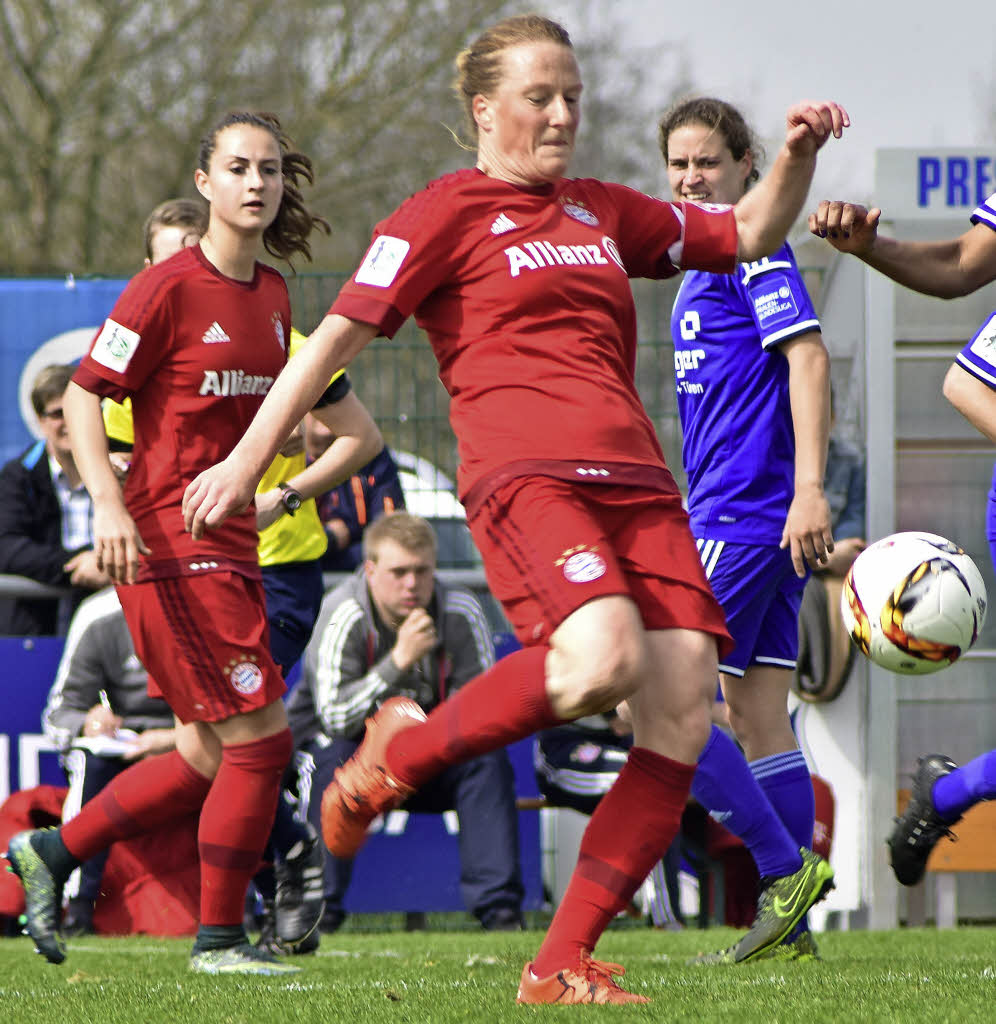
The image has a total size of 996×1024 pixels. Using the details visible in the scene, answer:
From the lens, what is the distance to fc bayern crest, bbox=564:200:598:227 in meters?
3.92

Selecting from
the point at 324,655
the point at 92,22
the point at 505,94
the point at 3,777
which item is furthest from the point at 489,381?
the point at 92,22

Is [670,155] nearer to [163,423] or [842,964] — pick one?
[163,423]

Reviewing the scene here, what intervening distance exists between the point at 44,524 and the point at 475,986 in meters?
4.50

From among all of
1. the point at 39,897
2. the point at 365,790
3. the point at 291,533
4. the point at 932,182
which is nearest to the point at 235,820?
the point at 39,897

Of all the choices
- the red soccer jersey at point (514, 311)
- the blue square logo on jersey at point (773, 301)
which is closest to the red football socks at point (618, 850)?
the red soccer jersey at point (514, 311)

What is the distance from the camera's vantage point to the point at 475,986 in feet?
13.9

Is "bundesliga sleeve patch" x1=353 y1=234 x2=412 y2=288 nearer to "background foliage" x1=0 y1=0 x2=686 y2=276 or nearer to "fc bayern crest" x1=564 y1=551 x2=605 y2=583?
"fc bayern crest" x1=564 y1=551 x2=605 y2=583

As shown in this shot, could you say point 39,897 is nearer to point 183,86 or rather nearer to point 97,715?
point 97,715

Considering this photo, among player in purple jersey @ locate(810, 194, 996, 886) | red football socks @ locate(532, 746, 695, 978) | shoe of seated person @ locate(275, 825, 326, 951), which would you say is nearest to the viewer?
red football socks @ locate(532, 746, 695, 978)

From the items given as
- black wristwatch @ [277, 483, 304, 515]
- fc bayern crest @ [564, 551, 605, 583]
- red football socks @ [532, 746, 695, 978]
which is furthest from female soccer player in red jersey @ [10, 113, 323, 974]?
fc bayern crest @ [564, 551, 605, 583]

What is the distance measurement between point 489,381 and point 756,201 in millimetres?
829

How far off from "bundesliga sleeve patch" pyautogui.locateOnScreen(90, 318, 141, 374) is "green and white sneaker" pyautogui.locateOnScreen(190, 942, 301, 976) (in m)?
1.70

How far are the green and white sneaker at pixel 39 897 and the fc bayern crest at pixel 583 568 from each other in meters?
2.42

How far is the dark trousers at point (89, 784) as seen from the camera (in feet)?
23.6
